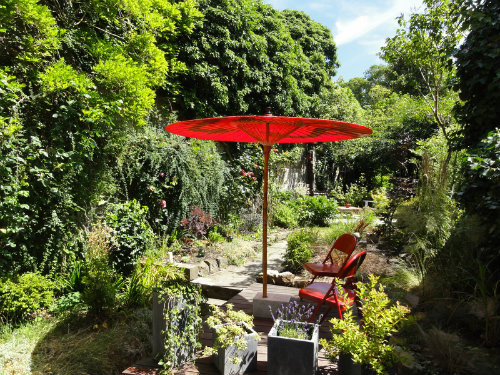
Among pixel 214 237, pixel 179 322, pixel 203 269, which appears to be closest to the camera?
pixel 179 322

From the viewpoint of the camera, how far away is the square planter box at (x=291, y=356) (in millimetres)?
2139

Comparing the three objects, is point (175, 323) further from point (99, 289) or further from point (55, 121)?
point (55, 121)

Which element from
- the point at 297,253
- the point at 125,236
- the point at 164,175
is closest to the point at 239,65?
the point at 164,175

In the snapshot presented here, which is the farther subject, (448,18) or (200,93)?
(200,93)

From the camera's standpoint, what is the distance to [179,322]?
2.45 meters

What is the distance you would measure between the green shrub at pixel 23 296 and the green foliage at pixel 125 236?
3.04 feet

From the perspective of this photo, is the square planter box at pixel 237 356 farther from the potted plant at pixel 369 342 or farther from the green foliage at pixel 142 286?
the green foliage at pixel 142 286

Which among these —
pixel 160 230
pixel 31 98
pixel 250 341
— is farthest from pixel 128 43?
pixel 250 341

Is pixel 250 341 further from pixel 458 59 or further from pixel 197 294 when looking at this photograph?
pixel 458 59

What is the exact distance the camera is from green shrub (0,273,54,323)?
3297 mm

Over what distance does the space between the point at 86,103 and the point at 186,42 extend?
3968 millimetres

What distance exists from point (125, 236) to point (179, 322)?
2367 mm

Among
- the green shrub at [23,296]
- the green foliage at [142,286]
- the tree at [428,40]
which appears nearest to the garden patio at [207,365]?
the green foliage at [142,286]

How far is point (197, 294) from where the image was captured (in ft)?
8.41
